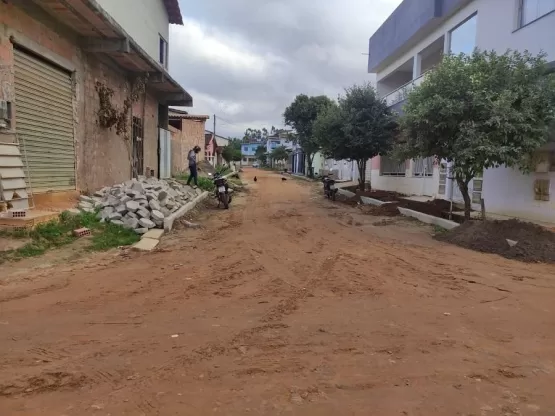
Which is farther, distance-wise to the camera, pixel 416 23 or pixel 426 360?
pixel 416 23

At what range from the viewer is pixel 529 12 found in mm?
11859

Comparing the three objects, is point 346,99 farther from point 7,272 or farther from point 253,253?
point 7,272

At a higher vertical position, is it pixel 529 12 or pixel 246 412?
pixel 529 12

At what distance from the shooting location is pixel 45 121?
377 inches

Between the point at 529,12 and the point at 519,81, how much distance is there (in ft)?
10.3

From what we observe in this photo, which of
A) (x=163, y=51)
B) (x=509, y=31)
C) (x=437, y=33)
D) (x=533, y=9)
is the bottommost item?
(x=509, y=31)

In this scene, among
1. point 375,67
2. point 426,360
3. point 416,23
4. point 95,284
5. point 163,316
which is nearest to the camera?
point 426,360

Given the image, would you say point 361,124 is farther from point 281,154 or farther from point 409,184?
point 281,154

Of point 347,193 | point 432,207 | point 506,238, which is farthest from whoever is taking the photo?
point 347,193

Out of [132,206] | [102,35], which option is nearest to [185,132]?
[102,35]

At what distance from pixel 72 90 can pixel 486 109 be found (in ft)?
30.3

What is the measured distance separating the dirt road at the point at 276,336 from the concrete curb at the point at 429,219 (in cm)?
337

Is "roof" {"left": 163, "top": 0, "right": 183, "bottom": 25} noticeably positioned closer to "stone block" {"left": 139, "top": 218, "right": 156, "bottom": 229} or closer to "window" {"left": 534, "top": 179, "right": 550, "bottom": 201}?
"stone block" {"left": 139, "top": 218, "right": 156, "bottom": 229}

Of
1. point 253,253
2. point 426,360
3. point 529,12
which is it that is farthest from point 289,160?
point 426,360
